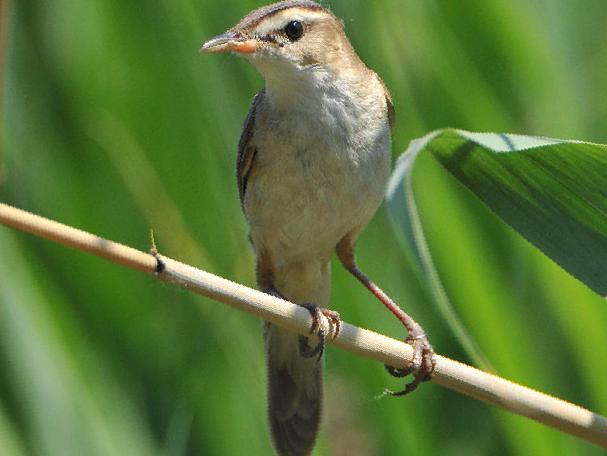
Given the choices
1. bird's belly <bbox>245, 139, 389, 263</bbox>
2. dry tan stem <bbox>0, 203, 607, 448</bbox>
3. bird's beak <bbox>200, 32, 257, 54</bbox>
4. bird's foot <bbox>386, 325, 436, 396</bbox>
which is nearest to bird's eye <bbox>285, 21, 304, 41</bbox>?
bird's beak <bbox>200, 32, 257, 54</bbox>

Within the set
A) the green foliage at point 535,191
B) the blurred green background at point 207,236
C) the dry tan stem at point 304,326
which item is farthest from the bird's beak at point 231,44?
the dry tan stem at point 304,326

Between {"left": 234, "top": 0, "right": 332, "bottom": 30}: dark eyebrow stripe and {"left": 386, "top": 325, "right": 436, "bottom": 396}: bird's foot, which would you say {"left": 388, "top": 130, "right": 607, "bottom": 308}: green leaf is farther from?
{"left": 234, "top": 0, "right": 332, "bottom": 30}: dark eyebrow stripe

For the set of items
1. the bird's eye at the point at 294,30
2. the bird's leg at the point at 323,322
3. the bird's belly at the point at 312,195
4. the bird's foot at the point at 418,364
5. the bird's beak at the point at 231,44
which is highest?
the bird's beak at the point at 231,44

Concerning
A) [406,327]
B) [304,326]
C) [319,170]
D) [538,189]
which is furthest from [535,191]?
[406,327]

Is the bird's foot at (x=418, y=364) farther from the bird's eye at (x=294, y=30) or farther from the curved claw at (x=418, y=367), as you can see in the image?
the bird's eye at (x=294, y=30)

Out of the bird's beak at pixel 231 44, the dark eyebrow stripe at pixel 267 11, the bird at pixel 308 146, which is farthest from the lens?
the bird at pixel 308 146

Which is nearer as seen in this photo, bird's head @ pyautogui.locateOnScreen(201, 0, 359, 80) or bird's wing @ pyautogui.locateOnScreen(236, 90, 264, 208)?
bird's head @ pyautogui.locateOnScreen(201, 0, 359, 80)

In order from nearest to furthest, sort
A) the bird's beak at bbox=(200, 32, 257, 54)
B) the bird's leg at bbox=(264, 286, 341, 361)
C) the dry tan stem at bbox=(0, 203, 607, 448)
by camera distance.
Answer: the dry tan stem at bbox=(0, 203, 607, 448) → the bird's leg at bbox=(264, 286, 341, 361) → the bird's beak at bbox=(200, 32, 257, 54)
